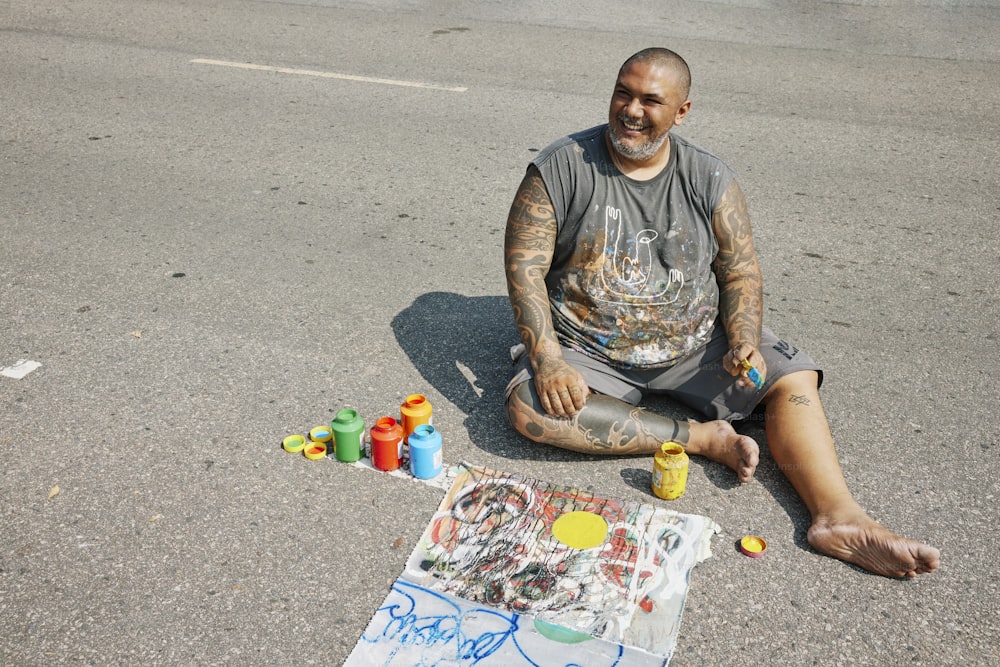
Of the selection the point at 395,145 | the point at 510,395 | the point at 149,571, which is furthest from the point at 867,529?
the point at 395,145

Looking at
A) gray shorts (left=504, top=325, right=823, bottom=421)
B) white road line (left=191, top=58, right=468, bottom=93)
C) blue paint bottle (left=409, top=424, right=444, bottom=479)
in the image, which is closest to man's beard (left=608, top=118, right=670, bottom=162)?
gray shorts (left=504, top=325, right=823, bottom=421)

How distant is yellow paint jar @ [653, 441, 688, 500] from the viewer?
3248 mm

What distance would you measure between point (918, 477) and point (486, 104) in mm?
4869

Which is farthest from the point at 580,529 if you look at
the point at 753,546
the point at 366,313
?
the point at 366,313

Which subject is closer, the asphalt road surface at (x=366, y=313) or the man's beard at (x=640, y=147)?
the asphalt road surface at (x=366, y=313)

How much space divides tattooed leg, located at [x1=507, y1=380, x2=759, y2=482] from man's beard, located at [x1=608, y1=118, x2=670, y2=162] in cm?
91

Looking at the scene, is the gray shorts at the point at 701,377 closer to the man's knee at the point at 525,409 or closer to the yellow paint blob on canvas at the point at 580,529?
the man's knee at the point at 525,409

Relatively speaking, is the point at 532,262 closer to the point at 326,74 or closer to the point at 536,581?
the point at 536,581

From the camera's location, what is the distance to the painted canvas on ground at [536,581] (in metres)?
2.66

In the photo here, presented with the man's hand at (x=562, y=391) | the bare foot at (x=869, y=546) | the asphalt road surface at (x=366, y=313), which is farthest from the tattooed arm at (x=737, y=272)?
the bare foot at (x=869, y=546)

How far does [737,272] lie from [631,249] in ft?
1.43

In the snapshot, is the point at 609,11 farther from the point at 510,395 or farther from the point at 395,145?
the point at 510,395

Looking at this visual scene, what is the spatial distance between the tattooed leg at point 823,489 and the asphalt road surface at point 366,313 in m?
0.07

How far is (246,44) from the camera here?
8.77m
